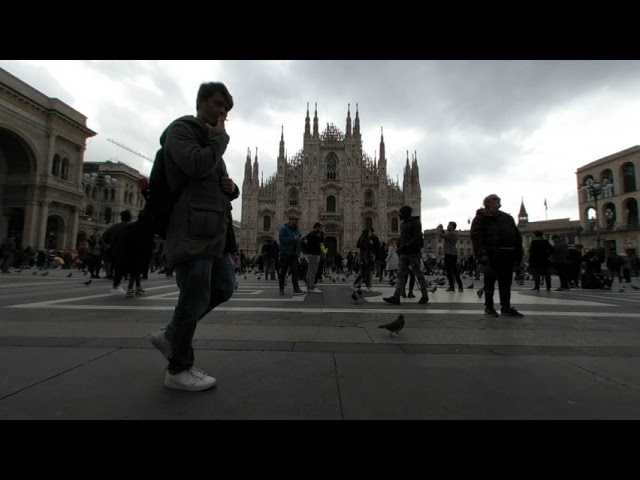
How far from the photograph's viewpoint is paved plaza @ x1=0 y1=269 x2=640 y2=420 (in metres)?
1.40

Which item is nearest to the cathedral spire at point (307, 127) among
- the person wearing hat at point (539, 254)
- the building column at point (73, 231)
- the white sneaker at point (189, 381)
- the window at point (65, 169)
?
the window at point (65, 169)

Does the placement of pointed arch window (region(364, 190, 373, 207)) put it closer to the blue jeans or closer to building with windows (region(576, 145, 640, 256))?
building with windows (region(576, 145, 640, 256))

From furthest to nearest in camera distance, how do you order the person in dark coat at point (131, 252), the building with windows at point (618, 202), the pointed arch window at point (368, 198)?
the pointed arch window at point (368, 198) → the building with windows at point (618, 202) → the person in dark coat at point (131, 252)

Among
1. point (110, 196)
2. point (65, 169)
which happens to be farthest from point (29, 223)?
point (110, 196)

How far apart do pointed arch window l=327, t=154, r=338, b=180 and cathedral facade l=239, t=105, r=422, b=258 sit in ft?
0.21

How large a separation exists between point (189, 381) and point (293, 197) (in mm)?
41648

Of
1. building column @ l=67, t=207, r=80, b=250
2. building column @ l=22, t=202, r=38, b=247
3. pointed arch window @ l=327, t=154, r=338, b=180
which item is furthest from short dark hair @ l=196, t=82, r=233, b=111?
pointed arch window @ l=327, t=154, r=338, b=180

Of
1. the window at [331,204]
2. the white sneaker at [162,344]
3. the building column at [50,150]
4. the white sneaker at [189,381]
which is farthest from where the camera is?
the window at [331,204]

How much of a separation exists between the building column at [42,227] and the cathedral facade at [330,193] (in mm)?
A: 18881

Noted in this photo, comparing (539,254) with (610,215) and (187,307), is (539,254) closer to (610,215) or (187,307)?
(187,307)

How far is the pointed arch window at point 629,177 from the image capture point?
35.9 m

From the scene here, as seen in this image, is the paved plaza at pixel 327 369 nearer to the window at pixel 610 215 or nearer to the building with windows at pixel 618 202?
the building with windows at pixel 618 202
